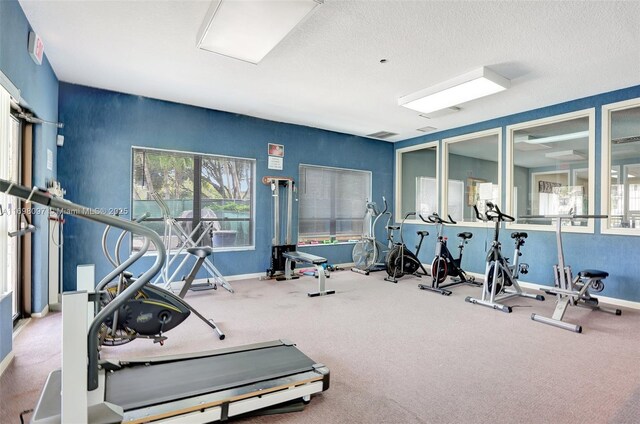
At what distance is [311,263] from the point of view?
5207 mm

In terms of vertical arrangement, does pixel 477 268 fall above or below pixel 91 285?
below

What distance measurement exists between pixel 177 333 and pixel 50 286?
6.07 ft

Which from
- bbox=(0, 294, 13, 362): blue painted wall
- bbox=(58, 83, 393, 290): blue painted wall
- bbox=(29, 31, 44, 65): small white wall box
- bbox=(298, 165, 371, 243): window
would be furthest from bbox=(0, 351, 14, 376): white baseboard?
bbox=(298, 165, 371, 243): window

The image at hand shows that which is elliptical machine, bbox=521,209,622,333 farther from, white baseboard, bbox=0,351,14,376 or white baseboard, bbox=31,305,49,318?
white baseboard, bbox=31,305,49,318

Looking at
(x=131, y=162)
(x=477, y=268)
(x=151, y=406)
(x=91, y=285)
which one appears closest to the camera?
(x=151, y=406)

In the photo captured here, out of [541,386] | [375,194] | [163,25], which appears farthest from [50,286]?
[375,194]

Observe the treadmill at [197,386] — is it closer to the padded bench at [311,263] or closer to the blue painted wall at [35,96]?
the blue painted wall at [35,96]

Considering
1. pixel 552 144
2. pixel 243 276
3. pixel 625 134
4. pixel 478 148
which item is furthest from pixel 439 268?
pixel 243 276

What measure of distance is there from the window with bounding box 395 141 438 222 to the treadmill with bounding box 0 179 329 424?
18.1 ft

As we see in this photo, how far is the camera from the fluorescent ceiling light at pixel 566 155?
489 centimetres

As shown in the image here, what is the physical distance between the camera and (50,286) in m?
3.76

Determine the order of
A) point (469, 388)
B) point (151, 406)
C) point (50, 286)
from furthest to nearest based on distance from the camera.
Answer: point (50, 286)
point (469, 388)
point (151, 406)

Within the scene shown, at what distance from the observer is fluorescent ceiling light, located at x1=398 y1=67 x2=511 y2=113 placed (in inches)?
148

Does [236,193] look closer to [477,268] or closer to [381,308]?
[381,308]
